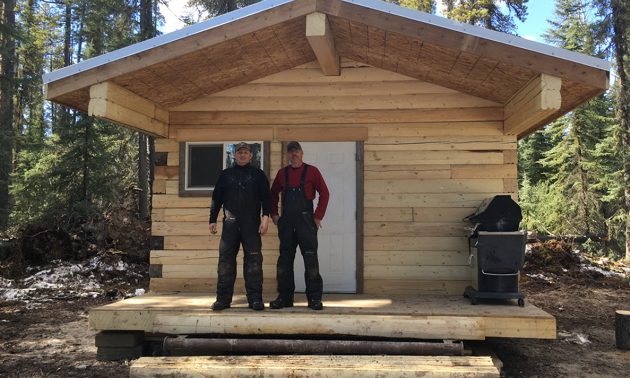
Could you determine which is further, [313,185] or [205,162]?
[205,162]

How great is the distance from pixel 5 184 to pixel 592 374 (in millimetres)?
13922

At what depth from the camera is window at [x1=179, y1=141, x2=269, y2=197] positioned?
5648mm

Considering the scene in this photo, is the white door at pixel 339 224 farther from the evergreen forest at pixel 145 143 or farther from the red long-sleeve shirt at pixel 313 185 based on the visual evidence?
the evergreen forest at pixel 145 143

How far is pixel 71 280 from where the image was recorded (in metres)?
8.76

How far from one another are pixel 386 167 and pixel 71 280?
22.2 feet

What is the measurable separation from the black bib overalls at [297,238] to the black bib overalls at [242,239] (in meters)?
0.24

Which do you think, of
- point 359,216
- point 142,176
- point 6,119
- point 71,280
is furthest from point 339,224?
point 6,119

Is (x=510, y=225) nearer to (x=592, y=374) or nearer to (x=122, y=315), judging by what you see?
(x=592, y=374)

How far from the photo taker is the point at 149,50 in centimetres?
445

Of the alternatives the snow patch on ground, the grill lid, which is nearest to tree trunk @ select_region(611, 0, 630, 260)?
the grill lid

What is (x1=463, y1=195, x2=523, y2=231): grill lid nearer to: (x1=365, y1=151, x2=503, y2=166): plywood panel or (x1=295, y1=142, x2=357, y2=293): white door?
(x1=365, y1=151, x2=503, y2=166): plywood panel

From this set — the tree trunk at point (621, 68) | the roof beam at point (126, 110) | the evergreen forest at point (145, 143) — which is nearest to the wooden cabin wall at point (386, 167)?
the roof beam at point (126, 110)

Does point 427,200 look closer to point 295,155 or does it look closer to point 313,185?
point 313,185

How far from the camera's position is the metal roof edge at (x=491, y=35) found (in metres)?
3.95
